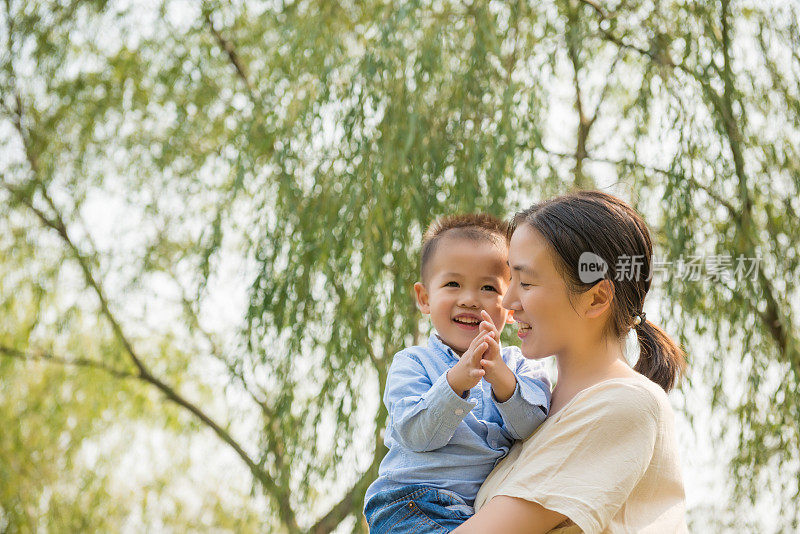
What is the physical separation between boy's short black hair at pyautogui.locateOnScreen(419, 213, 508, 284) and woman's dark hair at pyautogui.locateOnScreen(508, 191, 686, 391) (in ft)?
0.64

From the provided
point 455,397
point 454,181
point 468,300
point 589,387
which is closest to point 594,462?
point 589,387

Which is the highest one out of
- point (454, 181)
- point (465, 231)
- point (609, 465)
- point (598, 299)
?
point (454, 181)

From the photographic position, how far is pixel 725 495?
3.39 meters

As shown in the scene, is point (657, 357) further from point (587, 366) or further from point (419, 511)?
point (419, 511)

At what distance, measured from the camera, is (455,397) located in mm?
1479

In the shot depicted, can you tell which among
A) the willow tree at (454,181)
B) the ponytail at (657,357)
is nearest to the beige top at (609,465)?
the ponytail at (657,357)

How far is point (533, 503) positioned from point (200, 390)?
172 inches

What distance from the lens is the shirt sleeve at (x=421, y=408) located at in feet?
4.88

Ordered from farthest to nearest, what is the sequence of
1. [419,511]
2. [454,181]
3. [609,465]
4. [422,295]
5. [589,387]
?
1. [454,181]
2. [422,295]
3. [419,511]
4. [589,387]
5. [609,465]

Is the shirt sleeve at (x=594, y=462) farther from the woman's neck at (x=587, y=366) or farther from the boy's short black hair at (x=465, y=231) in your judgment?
the boy's short black hair at (x=465, y=231)

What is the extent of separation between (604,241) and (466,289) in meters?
0.34

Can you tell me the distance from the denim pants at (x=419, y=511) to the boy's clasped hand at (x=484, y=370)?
0.18m

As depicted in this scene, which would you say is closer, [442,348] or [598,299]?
[598,299]

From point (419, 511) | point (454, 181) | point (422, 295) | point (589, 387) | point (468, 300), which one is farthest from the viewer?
point (454, 181)
